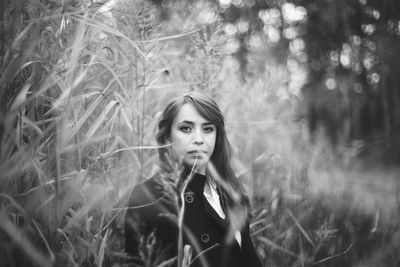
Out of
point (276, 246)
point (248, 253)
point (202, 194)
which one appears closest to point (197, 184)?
point (202, 194)

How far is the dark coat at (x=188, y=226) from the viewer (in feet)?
2.62

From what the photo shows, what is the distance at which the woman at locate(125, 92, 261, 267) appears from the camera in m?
0.81

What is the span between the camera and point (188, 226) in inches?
33.5

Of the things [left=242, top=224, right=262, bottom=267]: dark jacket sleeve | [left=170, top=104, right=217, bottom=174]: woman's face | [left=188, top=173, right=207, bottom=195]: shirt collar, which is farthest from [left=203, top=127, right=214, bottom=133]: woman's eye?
[left=242, top=224, right=262, bottom=267]: dark jacket sleeve

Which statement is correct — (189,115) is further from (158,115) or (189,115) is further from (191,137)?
(158,115)

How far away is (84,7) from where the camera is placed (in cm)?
94

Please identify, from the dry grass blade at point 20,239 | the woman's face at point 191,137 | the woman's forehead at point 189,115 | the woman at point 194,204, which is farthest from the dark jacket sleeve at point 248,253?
the dry grass blade at point 20,239

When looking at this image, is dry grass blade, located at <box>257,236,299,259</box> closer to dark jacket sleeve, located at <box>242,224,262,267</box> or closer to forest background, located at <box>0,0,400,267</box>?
forest background, located at <box>0,0,400,267</box>

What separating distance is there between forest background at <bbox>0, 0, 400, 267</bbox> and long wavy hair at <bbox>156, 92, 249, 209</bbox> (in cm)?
7

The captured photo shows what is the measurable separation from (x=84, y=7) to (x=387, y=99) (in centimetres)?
186

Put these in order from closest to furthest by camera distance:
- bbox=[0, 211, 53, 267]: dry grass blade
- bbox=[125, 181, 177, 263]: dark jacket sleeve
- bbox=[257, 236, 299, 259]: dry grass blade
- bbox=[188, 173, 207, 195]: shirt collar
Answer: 1. bbox=[0, 211, 53, 267]: dry grass blade
2. bbox=[125, 181, 177, 263]: dark jacket sleeve
3. bbox=[188, 173, 207, 195]: shirt collar
4. bbox=[257, 236, 299, 259]: dry grass blade

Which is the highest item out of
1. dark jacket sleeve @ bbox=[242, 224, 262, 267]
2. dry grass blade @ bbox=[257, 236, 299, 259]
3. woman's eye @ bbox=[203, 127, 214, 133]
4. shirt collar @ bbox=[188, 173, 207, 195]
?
woman's eye @ bbox=[203, 127, 214, 133]

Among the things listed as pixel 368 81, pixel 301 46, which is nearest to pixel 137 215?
pixel 368 81

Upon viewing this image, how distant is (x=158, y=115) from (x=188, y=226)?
42 cm
